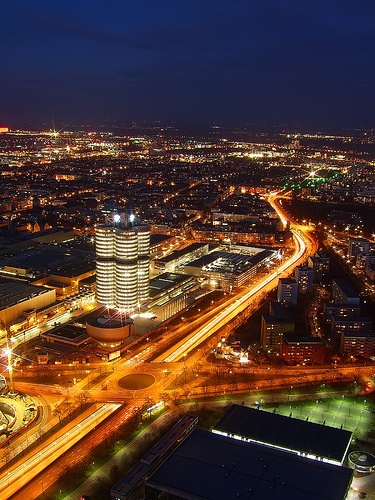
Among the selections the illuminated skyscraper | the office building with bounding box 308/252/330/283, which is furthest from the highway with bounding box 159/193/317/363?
the illuminated skyscraper

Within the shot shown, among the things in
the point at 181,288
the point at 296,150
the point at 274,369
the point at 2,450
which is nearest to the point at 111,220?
the point at 181,288

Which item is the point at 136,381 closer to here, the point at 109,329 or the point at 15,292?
the point at 109,329

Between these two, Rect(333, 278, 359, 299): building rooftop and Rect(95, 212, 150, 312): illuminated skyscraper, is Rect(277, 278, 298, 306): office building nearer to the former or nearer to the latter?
Rect(333, 278, 359, 299): building rooftop

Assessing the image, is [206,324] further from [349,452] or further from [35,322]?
[349,452]

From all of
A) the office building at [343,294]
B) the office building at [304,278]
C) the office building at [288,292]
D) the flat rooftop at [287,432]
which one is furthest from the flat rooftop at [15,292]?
Result: the office building at [343,294]

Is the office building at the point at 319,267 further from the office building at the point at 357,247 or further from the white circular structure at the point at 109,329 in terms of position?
the white circular structure at the point at 109,329
